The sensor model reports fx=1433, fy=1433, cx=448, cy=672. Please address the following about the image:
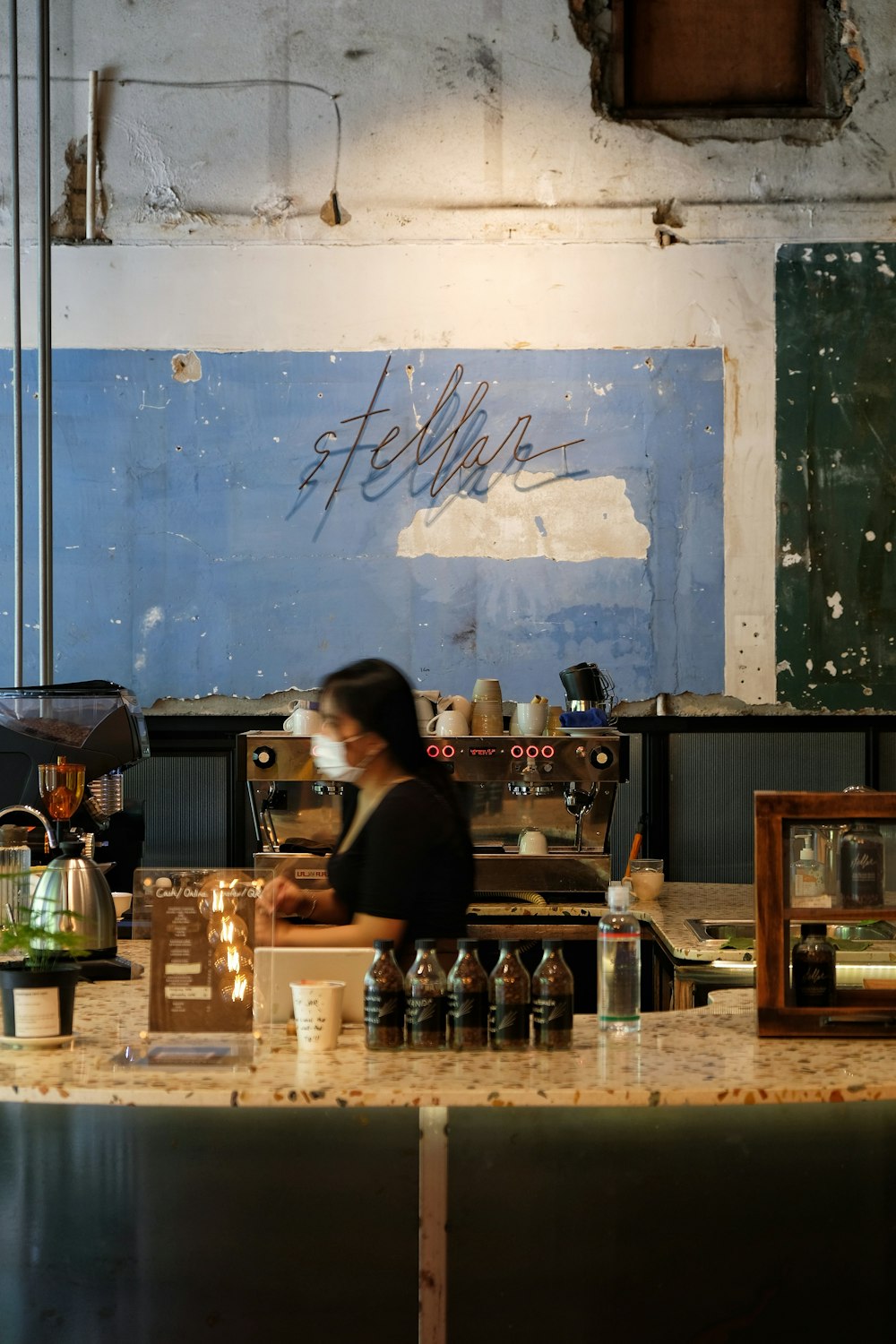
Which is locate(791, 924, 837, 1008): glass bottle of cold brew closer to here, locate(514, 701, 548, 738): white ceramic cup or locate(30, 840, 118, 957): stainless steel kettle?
locate(30, 840, 118, 957): stainless steel kettle

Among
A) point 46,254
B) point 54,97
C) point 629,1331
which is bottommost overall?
point 629,1331

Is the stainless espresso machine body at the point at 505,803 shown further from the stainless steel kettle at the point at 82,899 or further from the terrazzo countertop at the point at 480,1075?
the terrazzo countertop at the point at 480,1075

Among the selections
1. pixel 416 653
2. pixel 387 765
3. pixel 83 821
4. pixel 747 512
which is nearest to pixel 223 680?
pixel 416 653

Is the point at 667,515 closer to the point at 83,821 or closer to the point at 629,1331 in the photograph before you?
the point at 83,821

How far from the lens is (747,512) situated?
5434 millimetres

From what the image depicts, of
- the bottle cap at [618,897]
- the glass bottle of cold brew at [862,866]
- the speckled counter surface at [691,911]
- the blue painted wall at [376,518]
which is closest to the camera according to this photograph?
the glass bottle of cold brew at [862,866]

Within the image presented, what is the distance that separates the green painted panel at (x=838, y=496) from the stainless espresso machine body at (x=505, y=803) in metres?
1.04

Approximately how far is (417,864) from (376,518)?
9.61 ft

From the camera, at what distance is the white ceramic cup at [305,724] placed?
4.71 meters

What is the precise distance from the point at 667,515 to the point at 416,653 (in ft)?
3.57

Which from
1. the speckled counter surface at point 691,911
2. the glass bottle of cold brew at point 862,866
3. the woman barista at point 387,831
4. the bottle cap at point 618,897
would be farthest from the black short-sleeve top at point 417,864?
the speckled counter surface at point 691,911

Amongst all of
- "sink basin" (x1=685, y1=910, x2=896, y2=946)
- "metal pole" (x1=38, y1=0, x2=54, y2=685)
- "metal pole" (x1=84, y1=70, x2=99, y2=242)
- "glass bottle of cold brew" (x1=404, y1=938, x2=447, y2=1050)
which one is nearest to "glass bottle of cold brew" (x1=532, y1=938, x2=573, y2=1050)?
"glass bottle of cold brew" (x1=404, y1=938, x2=447, y2=1050)

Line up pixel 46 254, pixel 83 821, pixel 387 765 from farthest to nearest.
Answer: pixel 46 254, pixel 83 821, pixel 387 765

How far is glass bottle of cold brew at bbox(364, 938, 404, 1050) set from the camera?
231 centimetres
